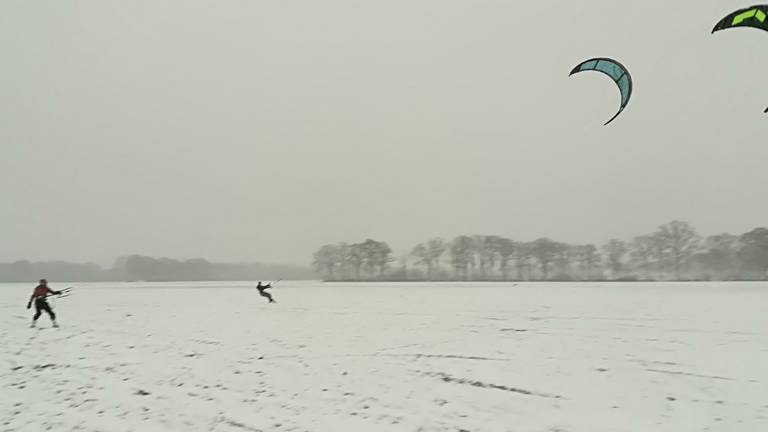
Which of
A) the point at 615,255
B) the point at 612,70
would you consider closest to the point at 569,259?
the point at 615,255

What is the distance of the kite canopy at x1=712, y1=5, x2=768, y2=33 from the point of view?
1184 cm

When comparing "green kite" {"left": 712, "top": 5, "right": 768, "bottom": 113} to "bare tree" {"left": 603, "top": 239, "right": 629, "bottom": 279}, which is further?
"bare tree" {"left": 603, "top": 239, "right": 629, "bottom": 279}

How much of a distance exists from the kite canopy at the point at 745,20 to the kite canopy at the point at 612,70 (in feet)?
13.2

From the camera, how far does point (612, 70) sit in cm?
1677
